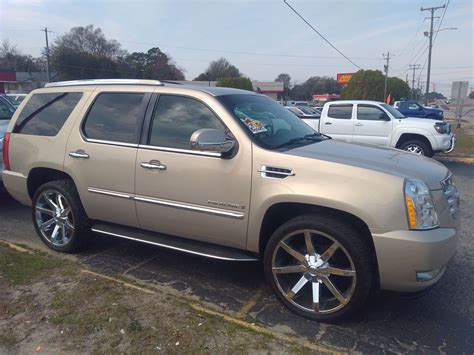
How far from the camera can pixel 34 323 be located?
3184 mm

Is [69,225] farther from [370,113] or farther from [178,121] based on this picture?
[370,113]

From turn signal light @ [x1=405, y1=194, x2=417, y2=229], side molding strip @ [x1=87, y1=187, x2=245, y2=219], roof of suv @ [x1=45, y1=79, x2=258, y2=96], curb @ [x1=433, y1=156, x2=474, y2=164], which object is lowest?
curb @ [x1=433, y1=156, x2=474, y2=164]

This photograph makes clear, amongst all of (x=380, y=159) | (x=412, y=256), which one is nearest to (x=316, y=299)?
(x=412, y=256)

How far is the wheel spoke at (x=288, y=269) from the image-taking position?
326 cm

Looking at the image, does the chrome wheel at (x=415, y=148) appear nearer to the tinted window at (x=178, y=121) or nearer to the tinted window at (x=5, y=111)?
the tinted window at (x=178, y=121)

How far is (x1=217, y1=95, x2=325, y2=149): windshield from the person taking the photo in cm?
357

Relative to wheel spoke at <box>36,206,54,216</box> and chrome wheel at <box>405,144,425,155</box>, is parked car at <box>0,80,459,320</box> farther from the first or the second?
chrome wheel at <box>405,144,425,155</box>

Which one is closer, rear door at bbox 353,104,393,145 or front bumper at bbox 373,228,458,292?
front bumper at bbox 373,228,458,292

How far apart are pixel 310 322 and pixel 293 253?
1.82ft

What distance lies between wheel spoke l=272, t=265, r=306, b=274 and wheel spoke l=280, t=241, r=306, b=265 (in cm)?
6

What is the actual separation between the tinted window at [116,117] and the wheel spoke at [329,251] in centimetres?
201

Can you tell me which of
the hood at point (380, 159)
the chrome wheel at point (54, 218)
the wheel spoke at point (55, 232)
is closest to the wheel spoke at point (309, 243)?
the hood at point (380, 159)

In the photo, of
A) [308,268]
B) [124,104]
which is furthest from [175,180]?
[308,268]

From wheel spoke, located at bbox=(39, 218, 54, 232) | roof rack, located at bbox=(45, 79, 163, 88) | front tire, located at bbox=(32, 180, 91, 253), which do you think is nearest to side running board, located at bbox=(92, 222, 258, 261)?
front tire, located at bbox=(32, 180, 91, 253)
